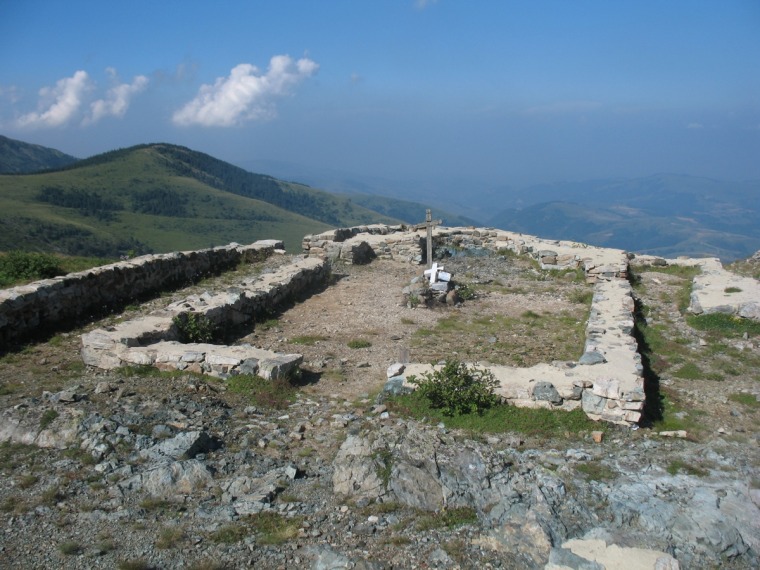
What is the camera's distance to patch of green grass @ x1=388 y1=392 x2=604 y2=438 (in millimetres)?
7570

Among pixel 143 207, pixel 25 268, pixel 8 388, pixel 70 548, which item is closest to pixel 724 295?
pixel 70 548

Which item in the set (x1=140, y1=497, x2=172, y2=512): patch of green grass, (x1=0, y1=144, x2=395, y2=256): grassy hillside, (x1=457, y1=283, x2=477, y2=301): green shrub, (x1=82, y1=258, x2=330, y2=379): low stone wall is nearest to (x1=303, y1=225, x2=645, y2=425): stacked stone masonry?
(x1=82, y1=258, x2=330, y2=379): low stone wall

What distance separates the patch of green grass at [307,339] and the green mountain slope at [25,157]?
598ft

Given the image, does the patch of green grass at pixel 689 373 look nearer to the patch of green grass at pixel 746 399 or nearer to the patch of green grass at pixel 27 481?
the patch of green grass at pixel 746 399

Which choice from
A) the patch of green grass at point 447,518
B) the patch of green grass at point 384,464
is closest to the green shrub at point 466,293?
the patch of green grass at point 384,464

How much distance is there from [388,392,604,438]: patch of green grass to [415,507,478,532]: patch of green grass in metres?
1.79

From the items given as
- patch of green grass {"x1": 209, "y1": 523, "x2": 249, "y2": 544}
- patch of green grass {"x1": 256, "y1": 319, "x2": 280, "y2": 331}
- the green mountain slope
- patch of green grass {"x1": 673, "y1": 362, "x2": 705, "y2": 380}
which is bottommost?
patch of green grass {"x1": 209, "y1": 523, "x2": 249, "y2": 544}

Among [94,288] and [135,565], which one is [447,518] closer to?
[135,565]

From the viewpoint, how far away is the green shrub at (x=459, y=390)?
7980 mm

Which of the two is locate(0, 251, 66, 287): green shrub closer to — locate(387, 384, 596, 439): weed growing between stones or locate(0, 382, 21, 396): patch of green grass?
locate(0, 382, 21, 396): patch of green grass

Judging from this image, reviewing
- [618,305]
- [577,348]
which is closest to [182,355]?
[577,348]

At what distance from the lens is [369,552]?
17.0ft

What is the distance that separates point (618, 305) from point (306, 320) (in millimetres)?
7292

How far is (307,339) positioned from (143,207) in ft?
326
